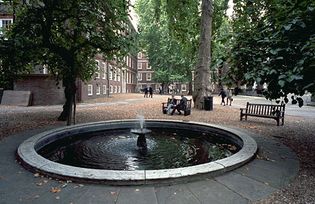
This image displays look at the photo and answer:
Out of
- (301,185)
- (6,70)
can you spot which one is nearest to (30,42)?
(6,70)

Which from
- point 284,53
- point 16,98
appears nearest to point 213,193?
point 284,53

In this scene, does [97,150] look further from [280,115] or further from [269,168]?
[280,115]

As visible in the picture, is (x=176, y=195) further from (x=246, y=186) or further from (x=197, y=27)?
(x=197, y=27)

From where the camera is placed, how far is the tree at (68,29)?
1028 cm

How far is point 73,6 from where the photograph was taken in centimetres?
1016

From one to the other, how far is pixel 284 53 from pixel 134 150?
4.93m

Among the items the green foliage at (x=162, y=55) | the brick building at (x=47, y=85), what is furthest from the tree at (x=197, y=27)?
the green foliage at (x=162, y=55)

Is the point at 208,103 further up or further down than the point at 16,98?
further up

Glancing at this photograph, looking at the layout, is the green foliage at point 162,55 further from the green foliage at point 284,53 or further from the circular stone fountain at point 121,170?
the green foliage at point 284,53


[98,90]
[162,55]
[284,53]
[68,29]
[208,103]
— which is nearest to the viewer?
[284,53]

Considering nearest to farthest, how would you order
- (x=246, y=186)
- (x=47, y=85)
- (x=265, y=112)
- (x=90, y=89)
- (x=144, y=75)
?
A: (x=246, y=186)
(x=265, y=112)
(x=47, y=85)
(x=90, y=89)
(x=144, y=75)

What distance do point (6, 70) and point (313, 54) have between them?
40.4 ft

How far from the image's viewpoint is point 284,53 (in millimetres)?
5484

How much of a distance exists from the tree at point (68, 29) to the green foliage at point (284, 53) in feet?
20.2
